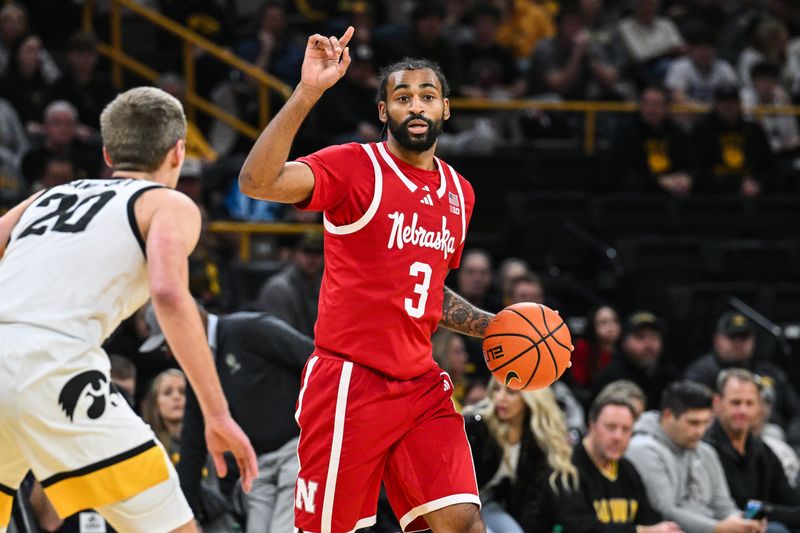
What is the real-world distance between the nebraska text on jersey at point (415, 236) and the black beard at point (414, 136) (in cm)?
30

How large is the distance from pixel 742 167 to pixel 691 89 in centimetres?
147

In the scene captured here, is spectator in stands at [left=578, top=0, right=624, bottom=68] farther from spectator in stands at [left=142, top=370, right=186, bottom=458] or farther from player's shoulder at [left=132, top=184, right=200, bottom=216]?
player's shoulder at [left=132, top=184, right=200, bottom=216]

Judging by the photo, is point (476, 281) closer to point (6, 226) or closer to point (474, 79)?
point (474, 79)

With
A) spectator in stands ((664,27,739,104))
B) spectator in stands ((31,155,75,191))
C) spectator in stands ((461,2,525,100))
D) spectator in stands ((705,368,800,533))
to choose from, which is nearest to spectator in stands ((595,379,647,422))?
spectator in stands ((705,368,800,533))

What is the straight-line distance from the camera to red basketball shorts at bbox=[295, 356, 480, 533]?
519 cm

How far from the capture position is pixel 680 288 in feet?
39.3

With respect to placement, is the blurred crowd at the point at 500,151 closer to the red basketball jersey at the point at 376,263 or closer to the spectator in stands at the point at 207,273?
the spectator in stands at the point at 207,273

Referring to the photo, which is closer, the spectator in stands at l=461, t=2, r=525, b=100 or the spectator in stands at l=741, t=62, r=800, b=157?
the spectator in stands at l=461, t=2, r=525, b=100

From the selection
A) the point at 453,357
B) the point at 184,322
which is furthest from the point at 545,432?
the point at 184,322

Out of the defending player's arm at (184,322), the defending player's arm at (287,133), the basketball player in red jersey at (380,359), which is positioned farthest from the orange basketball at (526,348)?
the defending player's arm at (184,322)

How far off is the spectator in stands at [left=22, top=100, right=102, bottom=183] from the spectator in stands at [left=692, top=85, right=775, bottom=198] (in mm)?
6277

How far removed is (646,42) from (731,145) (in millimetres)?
2185

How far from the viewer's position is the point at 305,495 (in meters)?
5.25

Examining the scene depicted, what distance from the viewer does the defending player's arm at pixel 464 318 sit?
5.73 meters
